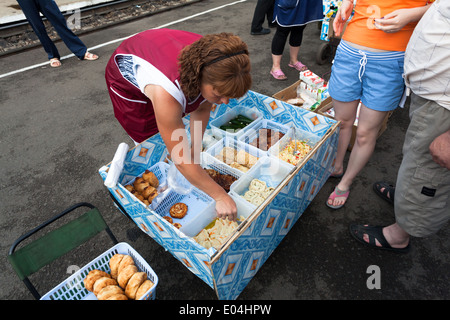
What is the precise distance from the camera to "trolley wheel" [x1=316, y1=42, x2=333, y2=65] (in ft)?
14.9

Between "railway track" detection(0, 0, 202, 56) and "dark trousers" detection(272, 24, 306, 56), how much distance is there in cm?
480

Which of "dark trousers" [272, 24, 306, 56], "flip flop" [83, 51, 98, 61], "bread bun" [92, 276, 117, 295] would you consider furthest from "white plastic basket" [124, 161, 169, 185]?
"flip flop" [83, 51, 98, 61]

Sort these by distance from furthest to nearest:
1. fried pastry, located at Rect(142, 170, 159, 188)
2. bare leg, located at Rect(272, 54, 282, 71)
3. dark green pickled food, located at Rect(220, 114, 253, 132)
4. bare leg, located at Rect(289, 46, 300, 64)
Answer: bare leg, located at Rect(289, 46, 300, 64)
bare leg, located at Rect(272, 54, 282, 71)
dark green pickled food, located at Rect(220, 114, 253, 132)
fried pastry, located at Rect(142, 170, 159, 188)

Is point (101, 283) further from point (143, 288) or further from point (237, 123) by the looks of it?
point (237, 123)

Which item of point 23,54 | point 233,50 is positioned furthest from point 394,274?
point 23,54

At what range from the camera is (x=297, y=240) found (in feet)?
7.35

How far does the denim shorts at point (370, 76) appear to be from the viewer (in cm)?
175

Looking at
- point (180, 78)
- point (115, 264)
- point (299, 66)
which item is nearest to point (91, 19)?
point (299, 66)

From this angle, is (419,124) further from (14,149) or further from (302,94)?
(14,149)

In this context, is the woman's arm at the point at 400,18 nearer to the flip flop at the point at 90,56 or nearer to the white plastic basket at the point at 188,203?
the white plastic basket at the point at 188,203

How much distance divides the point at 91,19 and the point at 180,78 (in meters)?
7.34

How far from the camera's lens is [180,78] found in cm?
132

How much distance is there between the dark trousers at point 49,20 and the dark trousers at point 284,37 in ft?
12.5

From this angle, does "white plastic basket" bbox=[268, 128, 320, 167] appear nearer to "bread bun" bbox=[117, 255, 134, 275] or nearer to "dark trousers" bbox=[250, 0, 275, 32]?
"bread bun" bbox=[117, 255, 134, 275]
